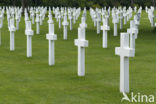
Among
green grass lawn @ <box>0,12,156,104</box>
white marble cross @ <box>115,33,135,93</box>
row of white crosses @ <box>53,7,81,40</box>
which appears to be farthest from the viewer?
row of white crosses @ <box>53,7,81,40</box>

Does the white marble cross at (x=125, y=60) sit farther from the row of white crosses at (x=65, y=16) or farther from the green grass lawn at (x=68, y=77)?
the row of white crosses at (x=65, y=16)

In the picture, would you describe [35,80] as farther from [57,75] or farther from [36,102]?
[36,102]

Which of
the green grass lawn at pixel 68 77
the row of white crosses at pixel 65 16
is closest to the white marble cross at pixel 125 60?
the green grass lawn at pixel 68 77

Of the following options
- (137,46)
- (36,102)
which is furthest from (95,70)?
(137,46)

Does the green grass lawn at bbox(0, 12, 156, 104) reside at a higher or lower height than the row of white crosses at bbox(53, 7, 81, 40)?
lower

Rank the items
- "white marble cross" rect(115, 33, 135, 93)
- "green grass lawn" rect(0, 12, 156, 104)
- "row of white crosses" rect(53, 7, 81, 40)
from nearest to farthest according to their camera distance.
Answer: "green grass lawn" rect(0, 12, 156, 104) → "white marble cross" rect(115, 33, 135, 93) → "row of white crosses" rect(53, 7, 81, 40)

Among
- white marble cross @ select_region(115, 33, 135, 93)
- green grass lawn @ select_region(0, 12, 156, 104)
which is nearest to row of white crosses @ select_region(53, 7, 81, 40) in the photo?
green grass lawn @ select_region(0, 12, 156, 104)

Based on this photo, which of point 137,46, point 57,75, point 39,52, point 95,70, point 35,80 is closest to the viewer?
point 35,80

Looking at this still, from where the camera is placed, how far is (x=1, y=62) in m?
11.9

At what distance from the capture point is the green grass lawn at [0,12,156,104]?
7551 millimetres

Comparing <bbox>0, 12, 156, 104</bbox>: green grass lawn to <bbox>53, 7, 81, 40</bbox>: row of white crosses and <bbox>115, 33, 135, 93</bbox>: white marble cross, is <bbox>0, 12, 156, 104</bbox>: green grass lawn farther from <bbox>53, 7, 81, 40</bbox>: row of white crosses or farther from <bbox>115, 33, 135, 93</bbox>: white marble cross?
<bbox>53, 7, 81, 40</bbox>: row of white crosses

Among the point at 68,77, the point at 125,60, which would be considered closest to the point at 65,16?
the point at 68,77

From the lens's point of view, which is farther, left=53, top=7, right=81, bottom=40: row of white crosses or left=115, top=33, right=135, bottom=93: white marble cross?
left=53, top=7, right=81, bottom=40: row of white crosses

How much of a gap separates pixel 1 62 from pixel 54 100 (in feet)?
16.0
